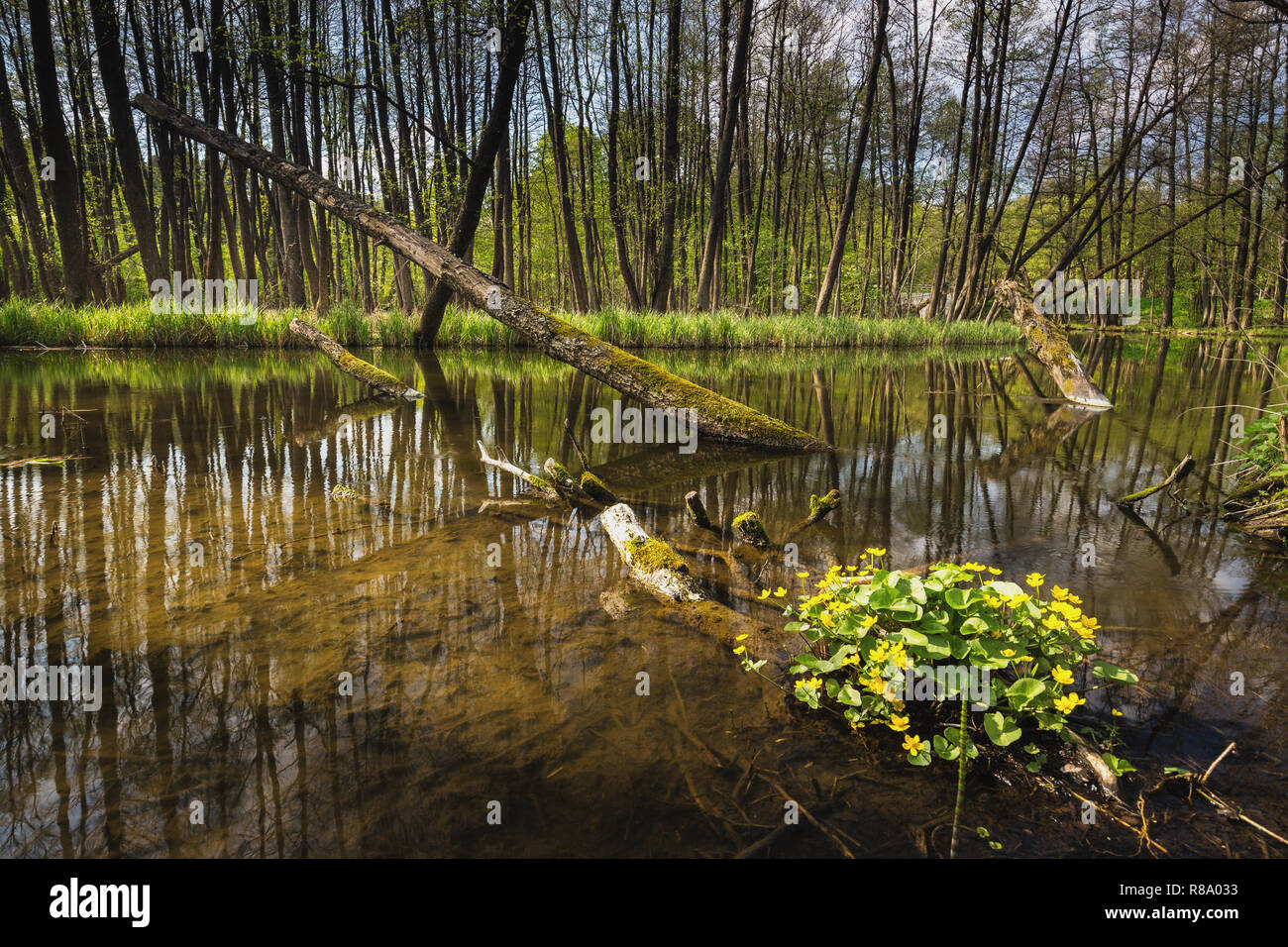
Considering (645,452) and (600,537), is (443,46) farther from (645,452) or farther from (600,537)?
(600,537)

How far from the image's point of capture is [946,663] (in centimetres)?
208

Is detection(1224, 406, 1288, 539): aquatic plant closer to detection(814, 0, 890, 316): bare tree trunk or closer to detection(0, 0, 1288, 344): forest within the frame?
detection(0, 0, 1288, 344): forest

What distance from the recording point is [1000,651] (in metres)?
1.94

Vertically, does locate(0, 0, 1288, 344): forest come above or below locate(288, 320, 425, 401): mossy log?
above

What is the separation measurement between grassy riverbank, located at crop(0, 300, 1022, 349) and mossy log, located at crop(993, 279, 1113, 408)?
809cm

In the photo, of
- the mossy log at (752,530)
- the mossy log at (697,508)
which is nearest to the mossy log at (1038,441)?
the mossy log at (752,530)

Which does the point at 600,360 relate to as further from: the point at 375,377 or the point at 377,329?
the point at 377,329

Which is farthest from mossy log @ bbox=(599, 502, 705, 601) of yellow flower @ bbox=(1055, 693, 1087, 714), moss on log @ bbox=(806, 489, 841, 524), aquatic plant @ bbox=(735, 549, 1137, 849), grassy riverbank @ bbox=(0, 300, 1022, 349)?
grassy riverbank @ bbox=(0, 300, 1022, 349)

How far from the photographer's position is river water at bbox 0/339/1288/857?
164 centimetres

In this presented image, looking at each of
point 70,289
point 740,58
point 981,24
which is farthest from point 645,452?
point 981,24

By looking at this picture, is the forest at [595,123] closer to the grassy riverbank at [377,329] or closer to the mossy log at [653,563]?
the grassy riverbank at [377,329]

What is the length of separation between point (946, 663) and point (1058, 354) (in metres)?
9.22

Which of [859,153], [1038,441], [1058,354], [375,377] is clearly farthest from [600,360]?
[859,153]

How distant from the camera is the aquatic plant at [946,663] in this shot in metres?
1.89
